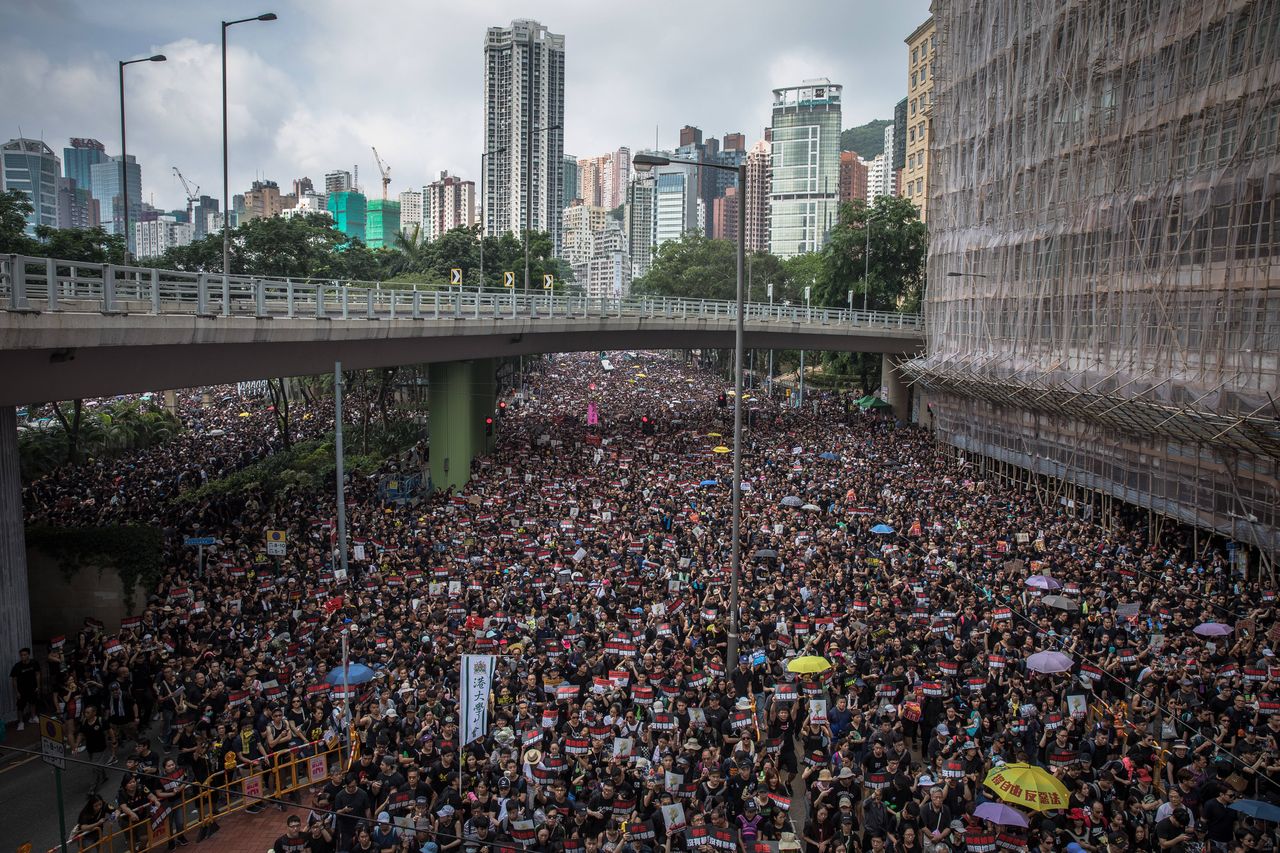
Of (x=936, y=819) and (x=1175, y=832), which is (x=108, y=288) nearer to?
(x=936, y=819)

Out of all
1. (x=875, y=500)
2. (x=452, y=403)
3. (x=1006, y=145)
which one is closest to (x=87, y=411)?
(x=452, y=403)

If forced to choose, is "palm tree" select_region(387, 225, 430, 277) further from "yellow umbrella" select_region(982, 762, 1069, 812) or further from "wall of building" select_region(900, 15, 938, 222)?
"yellow umbrella" select_region(982, 762, 1069, 812)

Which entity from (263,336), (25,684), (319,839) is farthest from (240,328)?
(319,839)

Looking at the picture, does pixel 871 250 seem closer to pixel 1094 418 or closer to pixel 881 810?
pixel 1094 418

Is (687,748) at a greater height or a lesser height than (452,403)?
lesser

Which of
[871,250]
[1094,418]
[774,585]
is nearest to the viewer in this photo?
[774,585]

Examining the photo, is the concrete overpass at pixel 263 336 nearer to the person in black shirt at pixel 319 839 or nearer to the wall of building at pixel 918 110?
the person in black shirt at pixel 319 839
